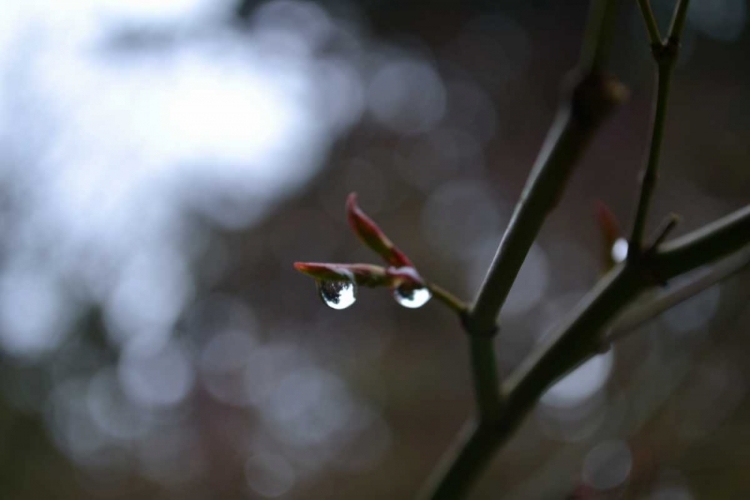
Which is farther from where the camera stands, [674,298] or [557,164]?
[674,298]

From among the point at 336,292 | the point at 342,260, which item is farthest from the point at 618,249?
the point at 342,260

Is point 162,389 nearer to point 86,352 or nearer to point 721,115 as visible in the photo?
point 86,352

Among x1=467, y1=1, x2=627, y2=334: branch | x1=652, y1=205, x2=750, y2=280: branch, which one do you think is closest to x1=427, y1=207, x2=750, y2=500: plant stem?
x1=652, y1=205, x2=750, y2=280: branch

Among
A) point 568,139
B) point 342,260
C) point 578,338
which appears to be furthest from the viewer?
point 342,260

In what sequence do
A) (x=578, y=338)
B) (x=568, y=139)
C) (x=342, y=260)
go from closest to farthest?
(x=568, y=139)
(x=578, y=338)
(x=342, y=260)

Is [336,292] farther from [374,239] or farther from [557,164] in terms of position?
[557,164]

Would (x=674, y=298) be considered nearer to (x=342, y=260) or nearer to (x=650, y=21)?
(x=650, y=21)

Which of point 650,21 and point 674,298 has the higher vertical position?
point 650,21

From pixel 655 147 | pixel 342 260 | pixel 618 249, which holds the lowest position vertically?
pixel 342 260

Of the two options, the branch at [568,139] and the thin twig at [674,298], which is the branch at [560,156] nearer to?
the branch at [568,139]

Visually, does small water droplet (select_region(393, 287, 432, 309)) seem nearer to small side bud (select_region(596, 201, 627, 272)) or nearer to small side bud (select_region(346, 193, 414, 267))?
small side bud (select_region(346, 193, 414, 267))
